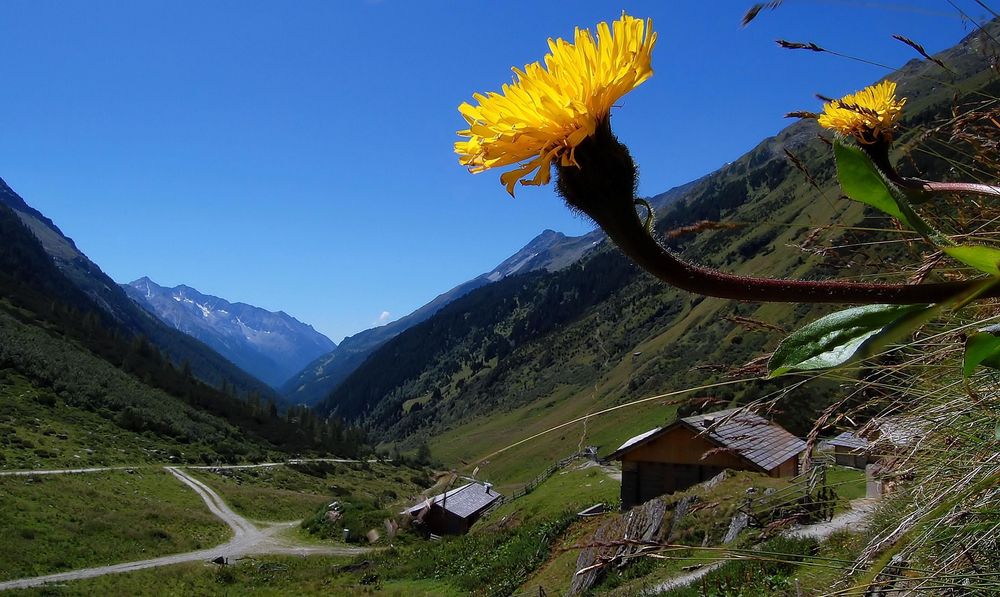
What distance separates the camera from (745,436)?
2.57 m

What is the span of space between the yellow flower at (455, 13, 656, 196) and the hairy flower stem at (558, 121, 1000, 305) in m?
0.06

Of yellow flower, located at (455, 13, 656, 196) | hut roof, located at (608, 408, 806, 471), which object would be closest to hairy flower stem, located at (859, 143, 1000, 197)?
yellow flower, located at (455, 13, 656, 196)

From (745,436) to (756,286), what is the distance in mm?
1734

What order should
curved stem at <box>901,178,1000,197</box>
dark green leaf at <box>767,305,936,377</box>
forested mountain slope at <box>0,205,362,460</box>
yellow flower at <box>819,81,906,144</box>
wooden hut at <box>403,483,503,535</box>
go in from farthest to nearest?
forested mountain slope at <box>0,205,362,460</box>
wooden hut at <box>403,483,503,535</box>
yellow flower at <box>819,81,906,144</box>
curved stem at <box>901,178,1000,197</box>
dark green leaf at <box>767,305,936,377</box>

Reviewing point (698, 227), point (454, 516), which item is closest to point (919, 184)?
point (698, 227)

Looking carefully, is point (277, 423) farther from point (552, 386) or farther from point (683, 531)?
point (683, 531)

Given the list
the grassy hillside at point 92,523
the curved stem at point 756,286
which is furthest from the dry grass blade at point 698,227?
the grassy hillside at point 92,523

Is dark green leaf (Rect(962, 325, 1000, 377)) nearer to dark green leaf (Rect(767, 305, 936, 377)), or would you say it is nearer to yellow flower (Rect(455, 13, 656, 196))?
dark green leaf (Rect(767, 305, 936, 377))

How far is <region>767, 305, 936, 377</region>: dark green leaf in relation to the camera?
3.44ft

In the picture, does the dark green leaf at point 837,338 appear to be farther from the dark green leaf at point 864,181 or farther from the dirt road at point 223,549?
the dirt road at point 223,549

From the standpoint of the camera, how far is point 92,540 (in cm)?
3622

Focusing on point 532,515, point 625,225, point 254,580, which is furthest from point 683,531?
point 254,580

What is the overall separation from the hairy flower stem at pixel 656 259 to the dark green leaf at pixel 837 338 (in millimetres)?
53

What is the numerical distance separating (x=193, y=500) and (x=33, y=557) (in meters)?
24.1
